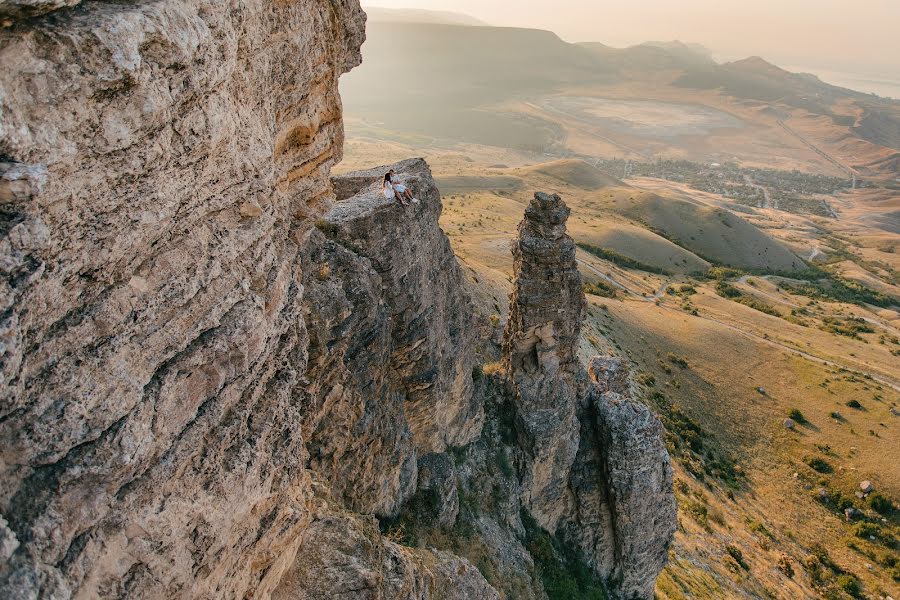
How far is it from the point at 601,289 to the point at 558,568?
5916 cm

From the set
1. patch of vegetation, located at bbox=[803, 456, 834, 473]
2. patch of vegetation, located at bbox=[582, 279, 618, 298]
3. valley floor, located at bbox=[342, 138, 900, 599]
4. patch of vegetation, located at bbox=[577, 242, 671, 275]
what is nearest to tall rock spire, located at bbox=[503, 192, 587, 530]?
valley floor, located at bbox=[342, 138, 900, 599]

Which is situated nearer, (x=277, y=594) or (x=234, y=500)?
(x=234, y=500)

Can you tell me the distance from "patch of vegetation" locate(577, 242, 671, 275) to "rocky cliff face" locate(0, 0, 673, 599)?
289ft

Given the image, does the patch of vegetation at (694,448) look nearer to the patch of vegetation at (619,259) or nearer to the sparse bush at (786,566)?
the sparse bush at (786,566)

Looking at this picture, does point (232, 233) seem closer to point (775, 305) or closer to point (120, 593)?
point (120, 593)

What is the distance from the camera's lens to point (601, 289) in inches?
3081

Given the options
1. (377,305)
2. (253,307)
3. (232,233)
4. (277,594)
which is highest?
(232,233)

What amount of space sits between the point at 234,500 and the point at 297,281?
486 cm

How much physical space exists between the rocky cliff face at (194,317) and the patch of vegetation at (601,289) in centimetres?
6204

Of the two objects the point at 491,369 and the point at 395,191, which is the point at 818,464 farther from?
the point at 395,191

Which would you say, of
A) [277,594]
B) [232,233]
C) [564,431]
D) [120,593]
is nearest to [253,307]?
[232,233]

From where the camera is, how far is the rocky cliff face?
17.8ft

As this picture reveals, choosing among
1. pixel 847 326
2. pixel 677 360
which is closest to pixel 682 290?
pixel 847 326

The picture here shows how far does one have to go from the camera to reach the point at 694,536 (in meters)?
37.1
